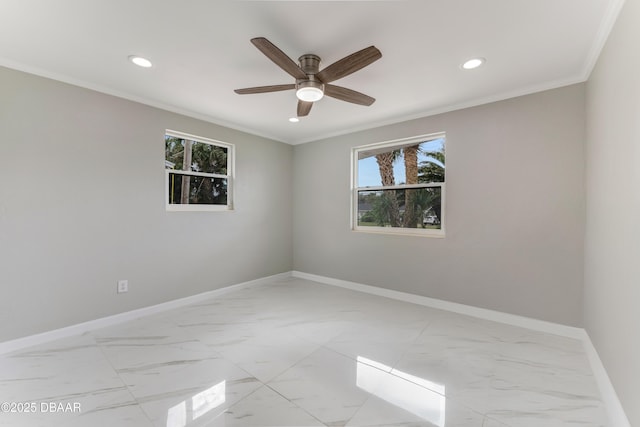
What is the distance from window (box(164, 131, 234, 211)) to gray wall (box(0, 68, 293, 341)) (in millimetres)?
125

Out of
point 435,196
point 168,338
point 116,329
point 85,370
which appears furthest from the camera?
point 435,196

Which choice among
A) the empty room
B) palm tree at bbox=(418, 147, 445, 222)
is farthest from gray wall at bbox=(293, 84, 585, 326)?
palm tree at bbox=(418, 147, 445, 222)

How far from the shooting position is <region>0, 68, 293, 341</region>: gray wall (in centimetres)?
232

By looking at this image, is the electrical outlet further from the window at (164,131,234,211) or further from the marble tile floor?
the window at (164,131,234,211)

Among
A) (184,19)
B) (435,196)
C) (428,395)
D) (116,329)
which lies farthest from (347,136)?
(116,329)

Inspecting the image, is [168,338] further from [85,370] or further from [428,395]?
[428,395]

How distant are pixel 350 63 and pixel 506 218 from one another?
2.33 metres

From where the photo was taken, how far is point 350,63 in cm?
188

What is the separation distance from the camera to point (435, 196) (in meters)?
3.43

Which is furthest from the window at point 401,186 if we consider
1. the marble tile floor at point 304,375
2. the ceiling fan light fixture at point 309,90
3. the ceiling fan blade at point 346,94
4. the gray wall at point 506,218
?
the ceiling fan light fixture at point 309,90

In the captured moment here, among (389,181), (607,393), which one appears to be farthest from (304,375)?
(389,181)

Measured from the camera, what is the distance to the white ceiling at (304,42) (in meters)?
1.67

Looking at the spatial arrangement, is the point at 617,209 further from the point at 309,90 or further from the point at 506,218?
the point at 309,90

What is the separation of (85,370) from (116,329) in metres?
0.77
